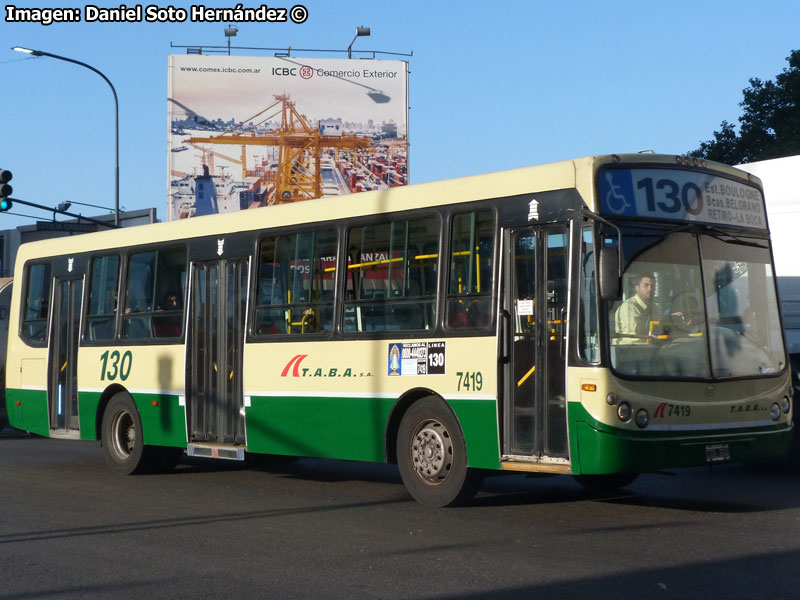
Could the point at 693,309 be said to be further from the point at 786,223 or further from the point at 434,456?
the point at 786,223

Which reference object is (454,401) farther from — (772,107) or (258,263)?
(772,107)

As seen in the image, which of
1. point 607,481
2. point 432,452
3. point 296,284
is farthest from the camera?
point 296,284

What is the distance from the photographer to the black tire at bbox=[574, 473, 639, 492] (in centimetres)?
1162

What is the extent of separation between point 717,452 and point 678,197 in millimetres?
2185

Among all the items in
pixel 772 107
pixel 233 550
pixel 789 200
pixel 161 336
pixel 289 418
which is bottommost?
pixel 233 550

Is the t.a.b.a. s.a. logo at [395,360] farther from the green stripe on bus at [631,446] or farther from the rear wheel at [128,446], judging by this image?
the rear wheel at [128,446]

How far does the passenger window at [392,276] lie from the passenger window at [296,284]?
0.34m

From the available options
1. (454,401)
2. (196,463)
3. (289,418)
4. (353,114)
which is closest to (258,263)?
(289,418)

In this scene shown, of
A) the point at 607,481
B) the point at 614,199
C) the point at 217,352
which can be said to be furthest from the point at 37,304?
the point at 614,199

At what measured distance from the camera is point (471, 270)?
35.1ft

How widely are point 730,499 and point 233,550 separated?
5.12 metres

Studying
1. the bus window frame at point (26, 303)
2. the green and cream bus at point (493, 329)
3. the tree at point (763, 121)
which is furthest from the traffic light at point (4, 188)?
the tree at point (763, 121)

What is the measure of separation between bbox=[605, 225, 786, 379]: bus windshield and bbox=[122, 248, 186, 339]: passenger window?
6.31 meters

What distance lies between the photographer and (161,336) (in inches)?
567
